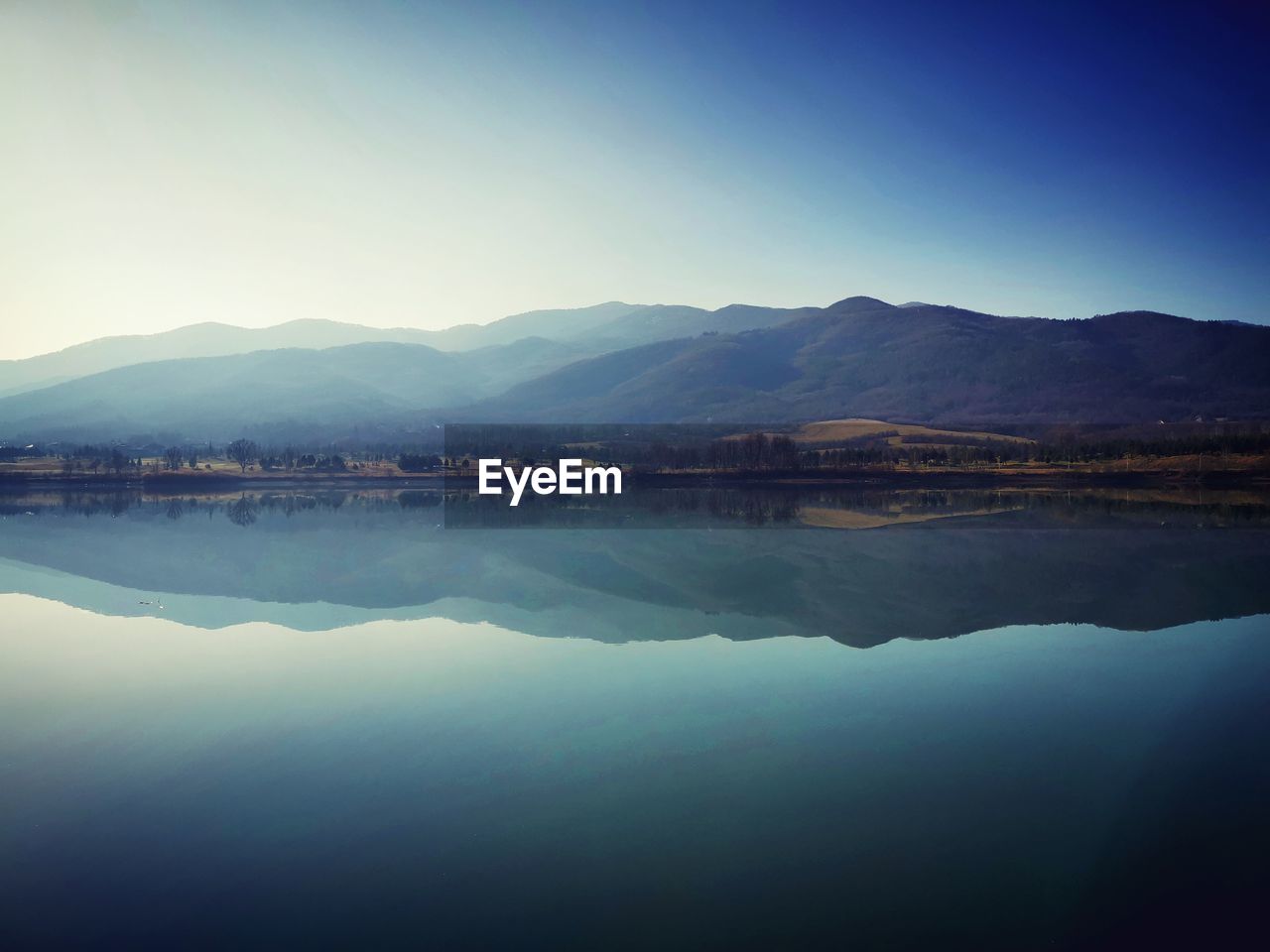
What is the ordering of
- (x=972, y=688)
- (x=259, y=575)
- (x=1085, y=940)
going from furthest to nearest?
1. (x=259, y=575)
2. (x=972, y=688)
3. (x=1085, y=940)

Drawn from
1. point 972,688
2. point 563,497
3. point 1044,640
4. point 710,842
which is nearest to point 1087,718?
point 972,688

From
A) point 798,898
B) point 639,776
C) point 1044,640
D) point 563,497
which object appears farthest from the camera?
point 563,497

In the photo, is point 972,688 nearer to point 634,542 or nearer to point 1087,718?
point 1087,718

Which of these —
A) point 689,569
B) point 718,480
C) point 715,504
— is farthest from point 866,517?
point 718,480

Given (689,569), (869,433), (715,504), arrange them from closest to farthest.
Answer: (689,569) < (715,504) < (869,433)

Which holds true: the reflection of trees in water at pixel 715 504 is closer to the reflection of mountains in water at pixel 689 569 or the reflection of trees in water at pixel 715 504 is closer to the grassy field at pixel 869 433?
the reflection of mountains in water at pixel 689 569

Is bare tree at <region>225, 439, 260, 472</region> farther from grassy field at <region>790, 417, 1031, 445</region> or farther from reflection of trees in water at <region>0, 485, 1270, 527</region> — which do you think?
grassy field at <region>790, 417, 1031, 445</region>

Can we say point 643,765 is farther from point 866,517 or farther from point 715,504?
point 715,504
